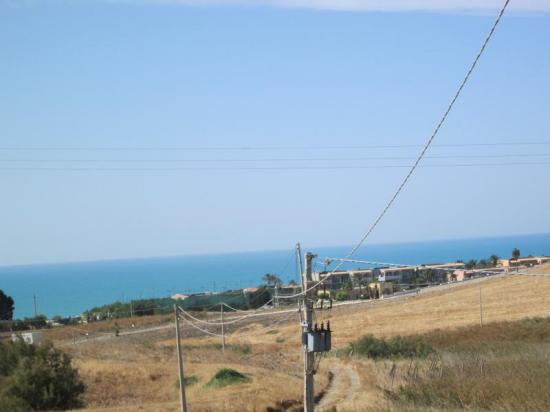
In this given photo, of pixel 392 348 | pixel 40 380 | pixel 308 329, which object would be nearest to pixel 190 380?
pixel 40 380

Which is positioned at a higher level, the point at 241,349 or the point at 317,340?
the point at 317,340

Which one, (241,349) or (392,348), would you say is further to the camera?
(241,349)

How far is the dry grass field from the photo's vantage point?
113 ft

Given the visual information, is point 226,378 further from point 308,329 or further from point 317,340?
point 317,340

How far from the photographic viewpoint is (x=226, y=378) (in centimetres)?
3884

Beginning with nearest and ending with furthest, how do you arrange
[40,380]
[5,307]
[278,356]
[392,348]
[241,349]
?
[40,380]
[392,348]
[278,356]
[241,349]
[5,307]

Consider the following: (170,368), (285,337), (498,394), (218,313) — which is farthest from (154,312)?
(498,394)

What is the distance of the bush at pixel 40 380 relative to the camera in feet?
117

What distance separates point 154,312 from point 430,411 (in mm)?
77724

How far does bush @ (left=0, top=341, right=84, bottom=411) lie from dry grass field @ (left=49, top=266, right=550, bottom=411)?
135 centimetres

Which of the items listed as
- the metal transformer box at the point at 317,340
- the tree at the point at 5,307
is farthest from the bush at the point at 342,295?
the metal transformer box at the point at 317,340

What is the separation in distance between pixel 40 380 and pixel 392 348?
23.2 meters

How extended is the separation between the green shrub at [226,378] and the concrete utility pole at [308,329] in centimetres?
1548

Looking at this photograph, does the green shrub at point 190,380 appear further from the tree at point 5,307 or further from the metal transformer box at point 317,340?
the tree at point 5,307
